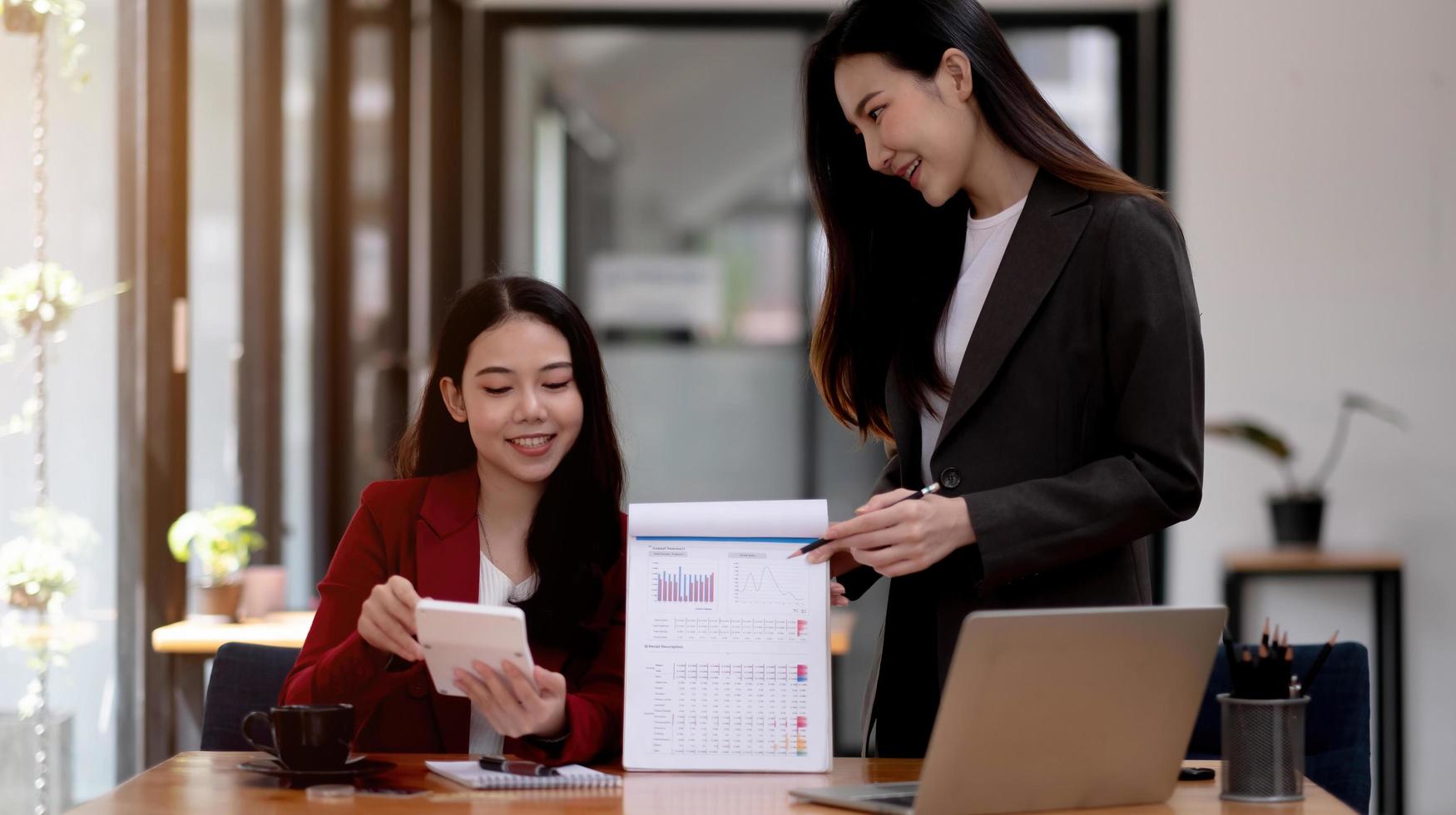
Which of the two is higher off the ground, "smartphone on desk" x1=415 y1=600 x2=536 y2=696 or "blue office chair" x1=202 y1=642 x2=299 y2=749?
"smartphone on desk" x1=415 y1=600 x2=536 y2=696

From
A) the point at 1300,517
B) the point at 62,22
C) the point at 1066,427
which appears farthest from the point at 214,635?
the point at 1300,517

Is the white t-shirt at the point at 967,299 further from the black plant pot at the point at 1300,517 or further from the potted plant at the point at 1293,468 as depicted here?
the black plant pot at the point at 1300,517

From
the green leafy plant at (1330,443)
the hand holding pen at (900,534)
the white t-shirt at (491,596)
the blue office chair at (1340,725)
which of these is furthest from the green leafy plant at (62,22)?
the green leafy plant at (1330,443)

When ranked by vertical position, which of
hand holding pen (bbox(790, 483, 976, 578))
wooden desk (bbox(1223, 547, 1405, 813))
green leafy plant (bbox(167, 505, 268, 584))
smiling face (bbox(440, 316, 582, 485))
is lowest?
wooden desk (bbox(1223, 547, 1405, 813))

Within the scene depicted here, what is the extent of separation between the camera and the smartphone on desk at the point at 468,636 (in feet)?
4.91

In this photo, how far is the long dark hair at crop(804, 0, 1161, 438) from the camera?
71.1 inches

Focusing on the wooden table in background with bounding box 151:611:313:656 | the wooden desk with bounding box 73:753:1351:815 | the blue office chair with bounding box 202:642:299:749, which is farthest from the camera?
the wooden table in background with bounding box 151:611:313:656

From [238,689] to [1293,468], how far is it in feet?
12.5

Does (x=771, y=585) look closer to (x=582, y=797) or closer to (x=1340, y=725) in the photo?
(x=582, y=797)

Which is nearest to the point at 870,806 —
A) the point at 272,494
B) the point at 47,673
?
the point at 47,673

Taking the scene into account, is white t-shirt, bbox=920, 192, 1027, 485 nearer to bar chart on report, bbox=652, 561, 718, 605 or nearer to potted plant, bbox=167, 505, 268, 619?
bar chart on report, bbox=652, 561, 718, 605

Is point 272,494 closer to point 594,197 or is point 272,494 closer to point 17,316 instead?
point 17,316

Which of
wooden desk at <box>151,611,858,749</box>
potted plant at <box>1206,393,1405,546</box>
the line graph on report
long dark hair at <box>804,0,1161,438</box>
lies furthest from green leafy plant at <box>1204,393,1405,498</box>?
the line graph on report

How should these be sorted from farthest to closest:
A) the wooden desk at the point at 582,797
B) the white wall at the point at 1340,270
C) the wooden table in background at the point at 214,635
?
the white wall at the point at 1340,270 < the wooden table in background at the point at 214,635 < the wooden desk at the point at 582,797
